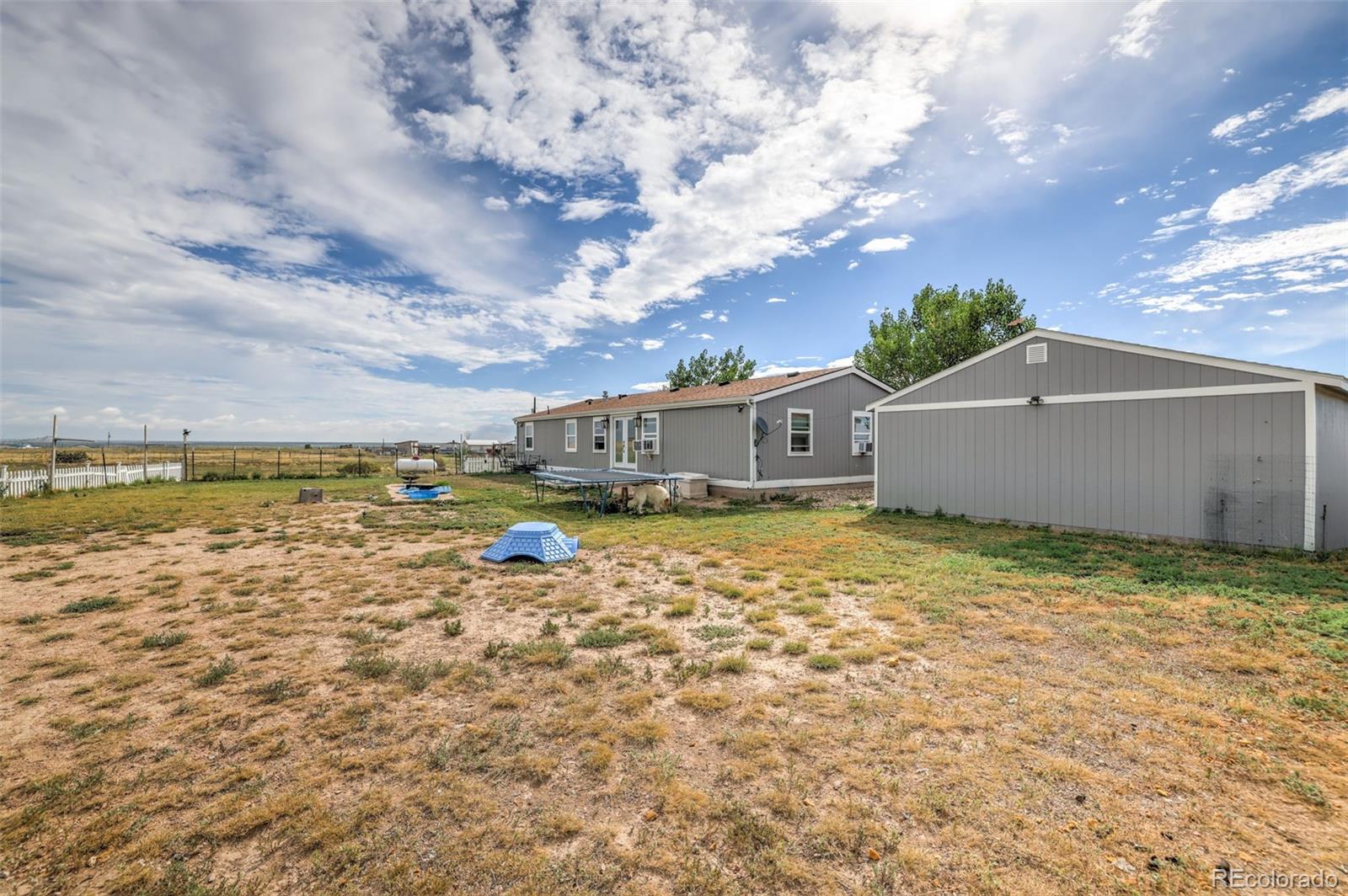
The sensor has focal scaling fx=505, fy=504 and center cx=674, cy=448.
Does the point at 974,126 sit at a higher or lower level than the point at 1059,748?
higher

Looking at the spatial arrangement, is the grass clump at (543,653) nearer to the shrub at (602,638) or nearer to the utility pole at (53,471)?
the shrub at (602,638)

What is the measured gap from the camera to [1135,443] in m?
8.48

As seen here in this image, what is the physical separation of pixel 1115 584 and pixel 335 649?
8114mm

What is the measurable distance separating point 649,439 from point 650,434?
0.64 ft

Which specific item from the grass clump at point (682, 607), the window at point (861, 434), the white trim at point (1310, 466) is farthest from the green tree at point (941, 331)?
the grass clump at point (682, 607)

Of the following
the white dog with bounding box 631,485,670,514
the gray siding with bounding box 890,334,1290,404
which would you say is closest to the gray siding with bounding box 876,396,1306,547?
the gray siding with bounding box 890,334,1290,404

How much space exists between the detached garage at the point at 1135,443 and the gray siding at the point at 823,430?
4.02 m

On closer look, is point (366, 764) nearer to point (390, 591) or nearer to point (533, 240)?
point (390, 591)

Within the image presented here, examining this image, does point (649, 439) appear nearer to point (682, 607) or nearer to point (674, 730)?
point (682, 607)

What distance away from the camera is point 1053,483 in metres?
9.39

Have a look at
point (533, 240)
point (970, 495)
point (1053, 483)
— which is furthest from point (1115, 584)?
point (533, 240)

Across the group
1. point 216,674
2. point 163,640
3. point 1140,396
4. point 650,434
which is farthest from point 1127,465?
point 163,640

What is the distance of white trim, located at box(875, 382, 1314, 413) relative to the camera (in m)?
7.32

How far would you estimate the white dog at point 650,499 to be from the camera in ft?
41.0
